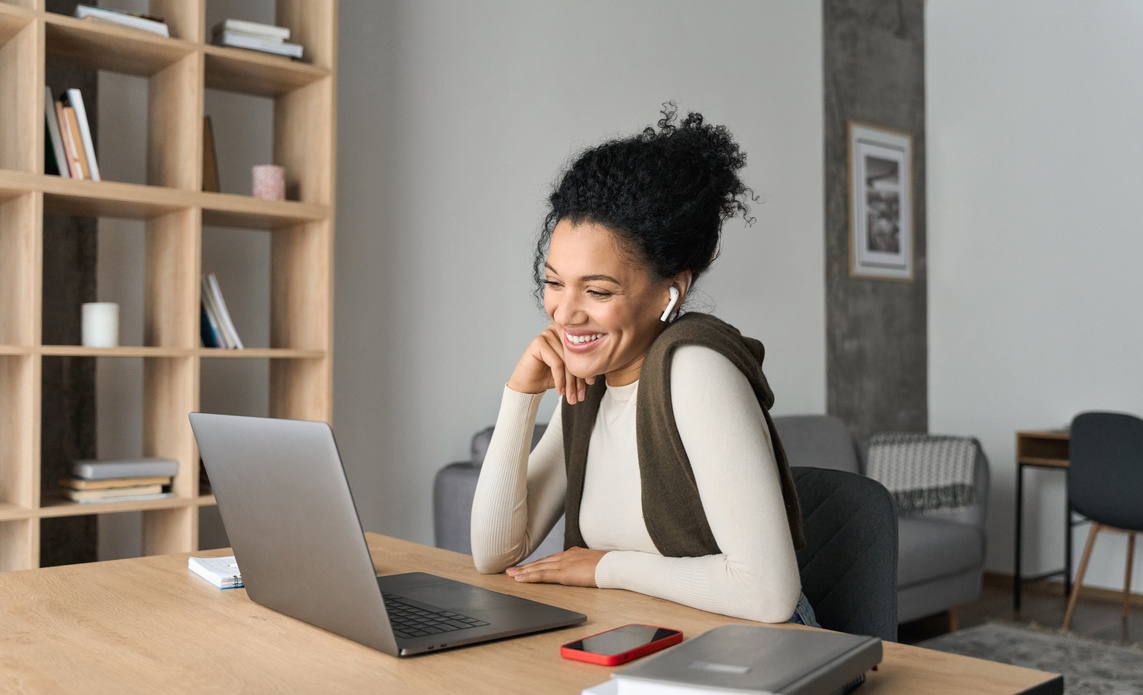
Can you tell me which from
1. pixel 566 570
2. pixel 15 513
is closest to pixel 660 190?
pixel 566 570

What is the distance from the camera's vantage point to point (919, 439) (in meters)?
4.11

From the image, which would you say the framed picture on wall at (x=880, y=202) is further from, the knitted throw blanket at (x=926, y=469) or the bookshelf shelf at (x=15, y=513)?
the bookshelf shelf at (x=15, y=513)

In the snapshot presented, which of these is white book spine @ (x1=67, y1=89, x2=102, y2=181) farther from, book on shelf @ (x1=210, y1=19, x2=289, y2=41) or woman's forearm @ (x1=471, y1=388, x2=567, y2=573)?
woman's forearm @ (x1=471, y1=388, x2=567, y2=573)

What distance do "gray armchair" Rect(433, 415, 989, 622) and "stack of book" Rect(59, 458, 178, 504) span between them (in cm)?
89

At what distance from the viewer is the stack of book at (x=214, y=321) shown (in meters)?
2.53

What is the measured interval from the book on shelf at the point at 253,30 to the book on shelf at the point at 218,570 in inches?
62.2

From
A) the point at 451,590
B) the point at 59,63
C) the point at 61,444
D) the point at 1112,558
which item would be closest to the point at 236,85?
the point at 59,63

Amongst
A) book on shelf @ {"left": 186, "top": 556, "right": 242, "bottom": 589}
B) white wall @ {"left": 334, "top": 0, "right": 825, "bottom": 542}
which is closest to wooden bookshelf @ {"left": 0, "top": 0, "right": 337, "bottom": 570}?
white wall @ {"left": 334, "top": 0, "right": 825, "bottom": 542}

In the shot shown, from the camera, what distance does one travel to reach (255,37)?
8.29ft

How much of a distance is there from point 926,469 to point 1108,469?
26.0 inches

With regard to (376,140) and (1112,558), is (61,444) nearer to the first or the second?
(376,140)

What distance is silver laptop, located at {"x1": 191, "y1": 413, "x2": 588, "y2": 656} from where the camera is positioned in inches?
35.1

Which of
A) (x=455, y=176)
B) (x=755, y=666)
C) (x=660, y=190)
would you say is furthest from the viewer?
(x=455, y=176)

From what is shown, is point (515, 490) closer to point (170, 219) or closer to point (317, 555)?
point (317, 555)
